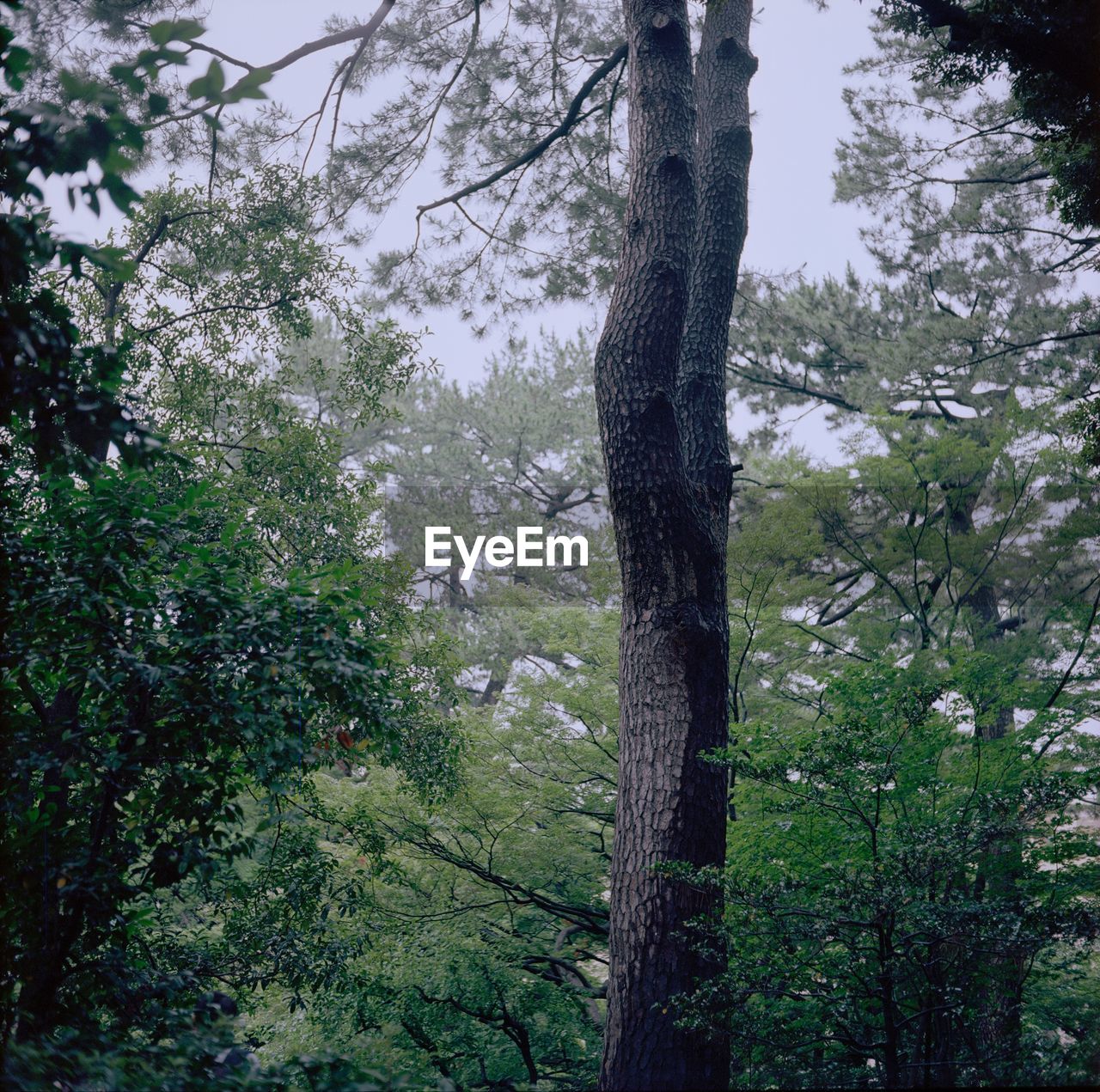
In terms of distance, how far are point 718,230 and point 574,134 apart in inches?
126

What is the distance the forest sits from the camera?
2.44m

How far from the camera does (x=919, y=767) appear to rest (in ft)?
12.8

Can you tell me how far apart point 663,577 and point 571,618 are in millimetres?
2676

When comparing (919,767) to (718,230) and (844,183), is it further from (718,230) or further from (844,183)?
(844,183)

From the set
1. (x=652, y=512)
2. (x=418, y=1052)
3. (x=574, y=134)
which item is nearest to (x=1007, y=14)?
(x=652, y=512)

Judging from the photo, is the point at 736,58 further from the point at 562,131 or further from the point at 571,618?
the point at 571,618

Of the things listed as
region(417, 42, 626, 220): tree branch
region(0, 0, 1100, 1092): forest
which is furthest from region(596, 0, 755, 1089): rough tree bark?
region(417, 42, 626, 220): tree branch

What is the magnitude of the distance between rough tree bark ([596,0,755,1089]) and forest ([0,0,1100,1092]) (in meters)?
0.02

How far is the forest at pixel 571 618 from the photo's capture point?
7.99 ft
